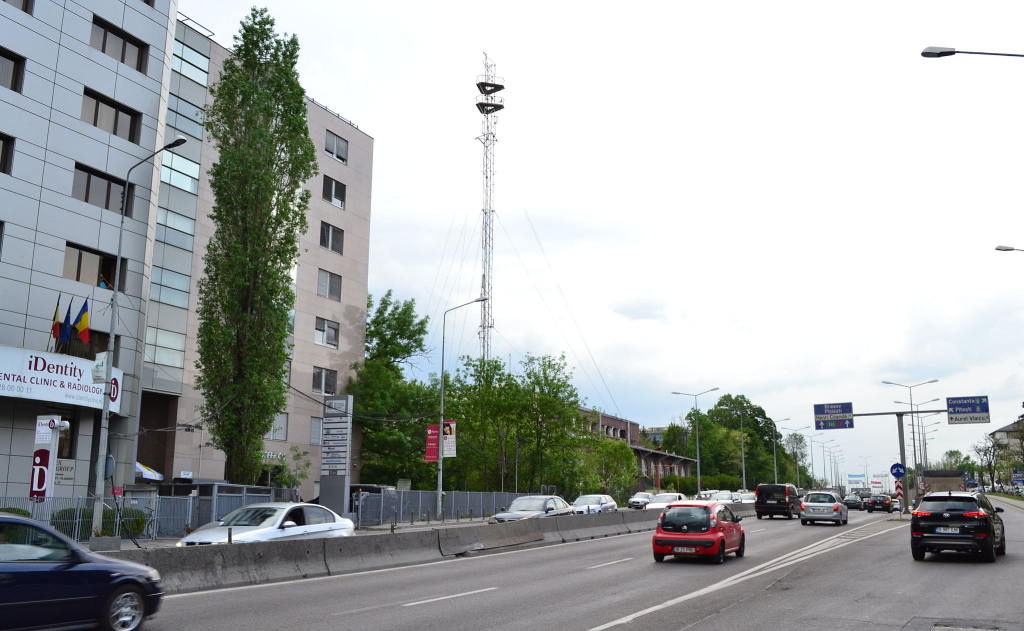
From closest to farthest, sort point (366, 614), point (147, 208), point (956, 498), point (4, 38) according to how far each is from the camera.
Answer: point (366, 614), point (956, 498), point (4, 38), point (147, 208)

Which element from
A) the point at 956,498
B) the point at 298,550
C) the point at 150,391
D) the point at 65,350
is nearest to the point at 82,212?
the point at 65,350

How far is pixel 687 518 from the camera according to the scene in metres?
19.6

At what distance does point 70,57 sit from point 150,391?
16.1m

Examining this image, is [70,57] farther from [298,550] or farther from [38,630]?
[38,630]

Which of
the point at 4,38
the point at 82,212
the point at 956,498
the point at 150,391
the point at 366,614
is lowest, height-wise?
the point at 366,614

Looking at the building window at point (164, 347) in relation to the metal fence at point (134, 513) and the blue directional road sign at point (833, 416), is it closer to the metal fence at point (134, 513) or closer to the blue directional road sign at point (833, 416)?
the metal fence at point (134, 513)

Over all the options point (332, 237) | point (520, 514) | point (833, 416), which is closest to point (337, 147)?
point (332, 237)

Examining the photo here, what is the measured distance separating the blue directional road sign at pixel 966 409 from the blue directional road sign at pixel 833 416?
6430 mm

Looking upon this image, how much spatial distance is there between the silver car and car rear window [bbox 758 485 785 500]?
21.5 feet

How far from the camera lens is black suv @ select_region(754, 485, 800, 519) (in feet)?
149

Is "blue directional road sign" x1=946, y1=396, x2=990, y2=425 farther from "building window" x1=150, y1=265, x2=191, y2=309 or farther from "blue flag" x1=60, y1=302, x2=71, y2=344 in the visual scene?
"blue flag" x1=60, y1=302, x2=71, y2=344

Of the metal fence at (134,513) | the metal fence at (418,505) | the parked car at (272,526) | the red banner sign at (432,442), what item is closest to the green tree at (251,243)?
the metal fence at (134,513)

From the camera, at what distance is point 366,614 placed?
11.6m

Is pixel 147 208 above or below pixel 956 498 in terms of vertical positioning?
above
